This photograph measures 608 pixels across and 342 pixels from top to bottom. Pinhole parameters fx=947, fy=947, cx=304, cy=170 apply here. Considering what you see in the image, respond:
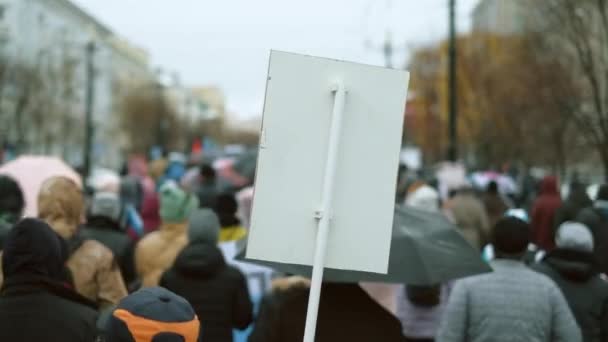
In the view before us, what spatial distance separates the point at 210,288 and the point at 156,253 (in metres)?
1.32

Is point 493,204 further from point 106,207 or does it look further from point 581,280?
point 106,207

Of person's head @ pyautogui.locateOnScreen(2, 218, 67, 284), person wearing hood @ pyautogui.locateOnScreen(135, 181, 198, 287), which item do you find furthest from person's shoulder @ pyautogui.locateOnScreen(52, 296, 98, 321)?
person wearing hood @ pyautogui.locateOnScreen(135, 181, 198, 287)

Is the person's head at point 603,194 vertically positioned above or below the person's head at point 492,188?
above

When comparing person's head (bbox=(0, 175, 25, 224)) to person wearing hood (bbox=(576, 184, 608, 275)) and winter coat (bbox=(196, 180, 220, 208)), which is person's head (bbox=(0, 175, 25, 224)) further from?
winter coat (bbox=(196, 180, 220, 208))

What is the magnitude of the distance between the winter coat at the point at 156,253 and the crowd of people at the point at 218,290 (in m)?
0.01

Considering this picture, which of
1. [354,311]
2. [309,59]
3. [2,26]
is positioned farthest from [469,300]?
[2,26]

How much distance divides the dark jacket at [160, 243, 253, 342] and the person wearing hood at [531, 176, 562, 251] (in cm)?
663

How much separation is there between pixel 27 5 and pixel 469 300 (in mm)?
34988

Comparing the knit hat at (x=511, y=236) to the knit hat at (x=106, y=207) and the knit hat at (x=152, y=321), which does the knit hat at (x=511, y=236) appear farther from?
the knit hat at (x=106, y=207)

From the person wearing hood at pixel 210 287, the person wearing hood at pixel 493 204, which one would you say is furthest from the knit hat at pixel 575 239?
the person wearing hood at pixel 493 204

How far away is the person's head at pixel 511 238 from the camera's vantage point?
5258mm

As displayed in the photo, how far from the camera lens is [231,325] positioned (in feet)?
19.0

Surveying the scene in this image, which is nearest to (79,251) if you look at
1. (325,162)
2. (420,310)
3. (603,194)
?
(325,162)

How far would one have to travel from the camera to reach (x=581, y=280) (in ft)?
19.5
